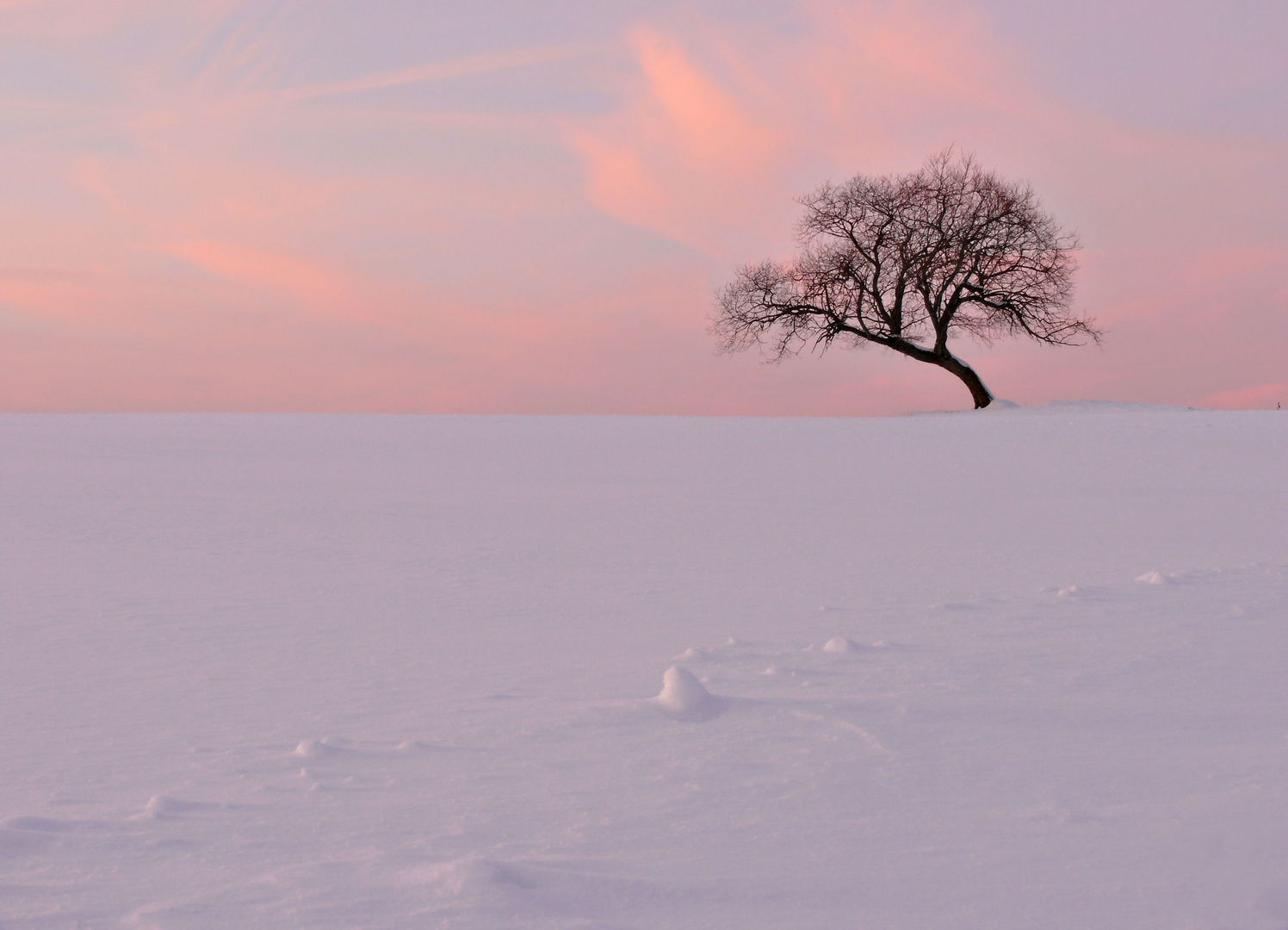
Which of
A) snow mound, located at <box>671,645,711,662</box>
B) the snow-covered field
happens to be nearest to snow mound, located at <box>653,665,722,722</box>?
the snow-covered field

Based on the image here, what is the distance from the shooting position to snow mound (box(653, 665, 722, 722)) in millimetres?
2934

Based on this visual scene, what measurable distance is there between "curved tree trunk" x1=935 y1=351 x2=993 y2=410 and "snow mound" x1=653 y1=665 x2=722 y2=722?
18614 millimetres

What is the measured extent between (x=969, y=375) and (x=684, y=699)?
62.6 ft

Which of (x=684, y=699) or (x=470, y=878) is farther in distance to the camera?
(x=684, y=699)

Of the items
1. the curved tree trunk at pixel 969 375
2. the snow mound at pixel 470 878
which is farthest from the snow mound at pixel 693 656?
the curved tree trunk at pixel 969 375

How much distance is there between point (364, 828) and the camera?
218 cm

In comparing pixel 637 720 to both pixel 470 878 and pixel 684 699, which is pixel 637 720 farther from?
pixel 470 878

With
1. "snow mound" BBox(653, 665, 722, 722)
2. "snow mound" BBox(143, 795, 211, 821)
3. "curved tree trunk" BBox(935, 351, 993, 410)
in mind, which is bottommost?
"snow mound" BBox(143, 795, 211, 821)

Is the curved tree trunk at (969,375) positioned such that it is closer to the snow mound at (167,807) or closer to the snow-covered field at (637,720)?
the snow-covered field at (637,720)

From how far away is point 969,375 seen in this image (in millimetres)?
20781

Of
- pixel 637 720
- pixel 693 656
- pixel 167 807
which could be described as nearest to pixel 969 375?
pixel 693 656

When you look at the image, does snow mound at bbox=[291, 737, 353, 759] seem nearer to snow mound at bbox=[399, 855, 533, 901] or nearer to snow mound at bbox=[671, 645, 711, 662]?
snow mound at bbox=[399, 855, 533, 901]

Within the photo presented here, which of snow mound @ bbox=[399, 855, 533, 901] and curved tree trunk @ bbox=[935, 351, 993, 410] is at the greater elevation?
curved tree trunk @ bbox=[935, 351, 993, 410]

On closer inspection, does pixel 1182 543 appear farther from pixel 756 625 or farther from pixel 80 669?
pixel 80 669
